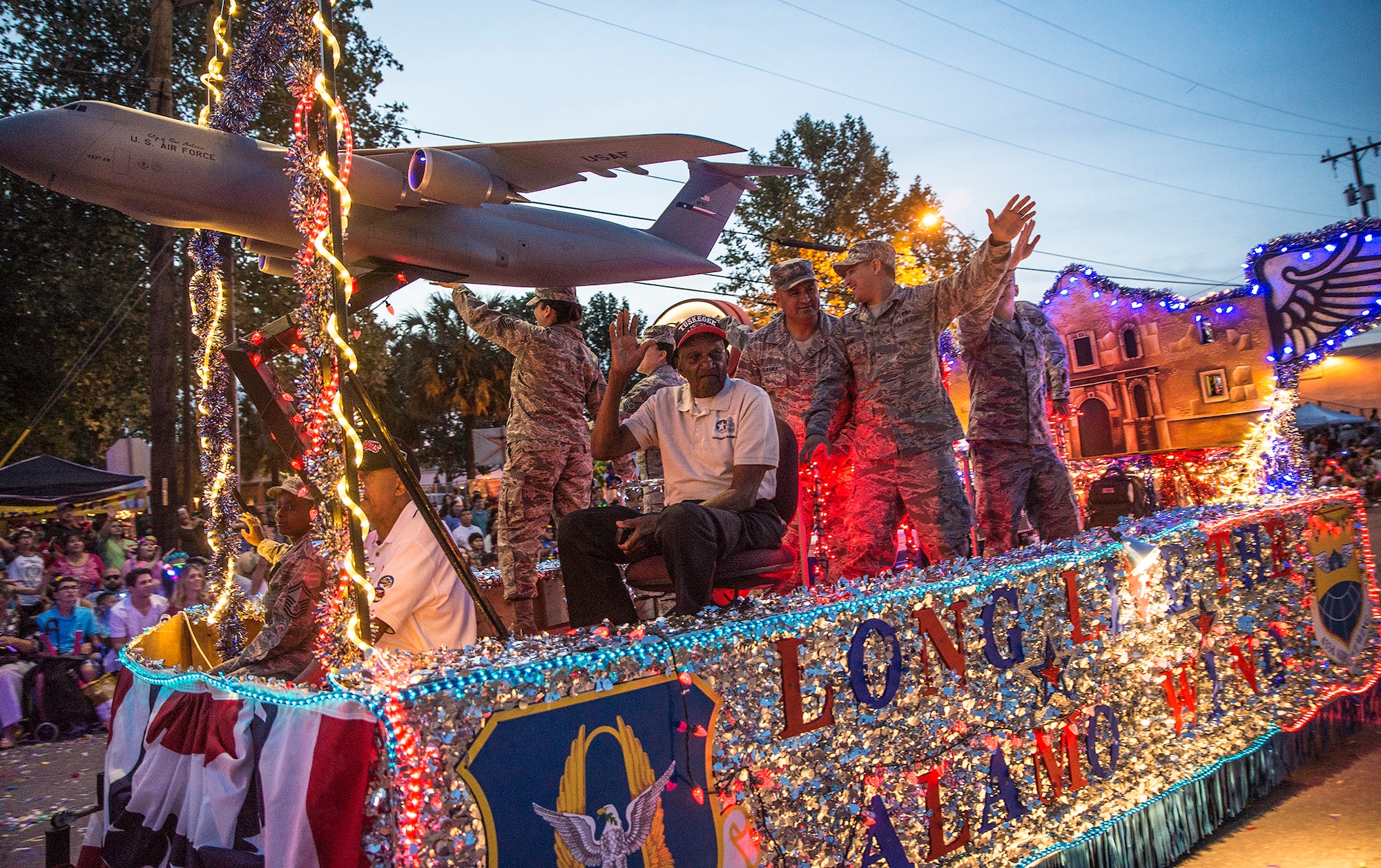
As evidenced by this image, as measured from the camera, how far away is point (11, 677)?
7.25m

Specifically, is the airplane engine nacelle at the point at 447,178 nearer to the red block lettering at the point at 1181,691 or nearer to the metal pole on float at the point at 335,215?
the metal pole on float at the point at 335,215

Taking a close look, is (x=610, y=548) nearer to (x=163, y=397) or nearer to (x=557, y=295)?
(x=557, y=295)

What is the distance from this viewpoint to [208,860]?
2506 millimetres

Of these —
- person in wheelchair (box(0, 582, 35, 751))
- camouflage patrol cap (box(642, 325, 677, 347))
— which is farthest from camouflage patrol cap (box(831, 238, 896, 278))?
person in wheelchair (box(0, 582, 35, 751))

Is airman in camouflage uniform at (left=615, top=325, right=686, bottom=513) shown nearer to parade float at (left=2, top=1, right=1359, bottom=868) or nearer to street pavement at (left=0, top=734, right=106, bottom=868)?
parade float at (left=2, top=1, right=1359, bottom=868)

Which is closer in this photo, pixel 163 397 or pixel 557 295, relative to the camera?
pixel 557 295

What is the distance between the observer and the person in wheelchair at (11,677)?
7.10 meters

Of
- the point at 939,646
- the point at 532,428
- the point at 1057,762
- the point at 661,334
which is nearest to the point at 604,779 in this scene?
the point at 939,646

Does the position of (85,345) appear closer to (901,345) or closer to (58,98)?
(58,98)

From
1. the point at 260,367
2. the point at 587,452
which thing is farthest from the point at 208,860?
the point at 587,452

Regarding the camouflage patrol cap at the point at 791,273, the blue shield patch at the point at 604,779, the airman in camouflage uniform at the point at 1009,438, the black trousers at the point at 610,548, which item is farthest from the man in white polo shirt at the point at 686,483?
the airman in camouflage uniform at the point at 1009,438

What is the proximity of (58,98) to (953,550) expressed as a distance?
21052 mm

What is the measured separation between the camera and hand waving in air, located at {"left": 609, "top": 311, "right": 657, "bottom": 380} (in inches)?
133

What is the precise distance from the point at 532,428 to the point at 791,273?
1.98 meters
